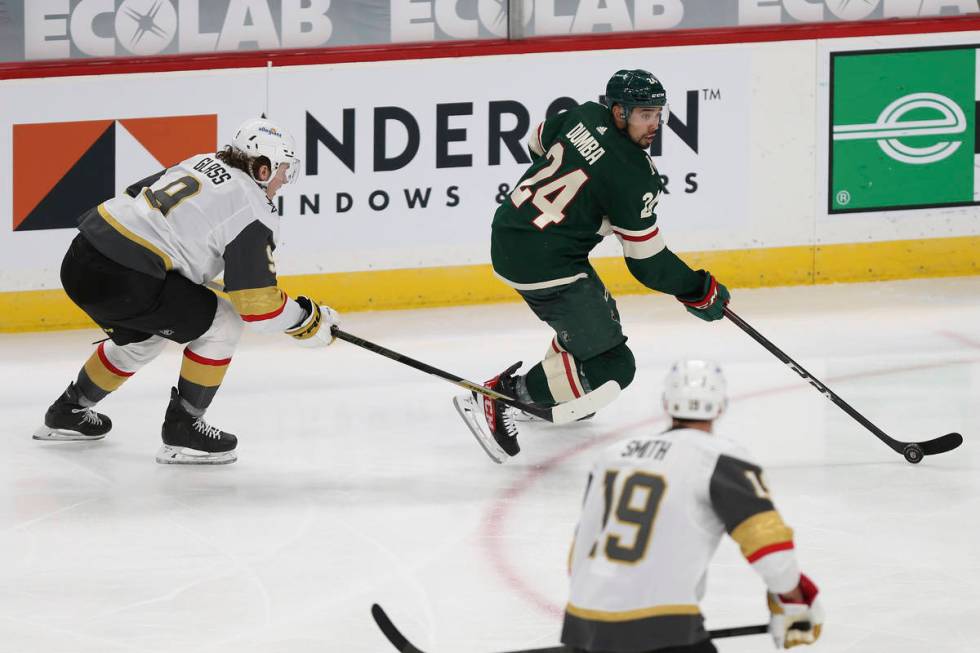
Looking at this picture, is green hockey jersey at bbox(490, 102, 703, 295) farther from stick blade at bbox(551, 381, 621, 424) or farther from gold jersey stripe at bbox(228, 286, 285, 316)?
gold jersey stripe at bbox(228, 286, 285, 316)

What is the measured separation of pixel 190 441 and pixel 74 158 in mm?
2123

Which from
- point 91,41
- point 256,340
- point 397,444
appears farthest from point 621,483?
point 91,41

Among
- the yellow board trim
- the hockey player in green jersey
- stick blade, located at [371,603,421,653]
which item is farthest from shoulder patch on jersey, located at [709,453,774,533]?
the yellow board trim

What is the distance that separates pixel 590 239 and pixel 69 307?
2784 mm

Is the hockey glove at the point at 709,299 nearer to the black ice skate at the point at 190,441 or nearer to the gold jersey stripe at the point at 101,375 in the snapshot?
the black ice skate at the point at 190,441

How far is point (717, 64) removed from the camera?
720cm

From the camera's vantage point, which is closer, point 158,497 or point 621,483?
point 621,483

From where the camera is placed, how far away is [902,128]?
7402 mm

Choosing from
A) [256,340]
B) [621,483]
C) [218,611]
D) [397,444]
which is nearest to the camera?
[621,483]

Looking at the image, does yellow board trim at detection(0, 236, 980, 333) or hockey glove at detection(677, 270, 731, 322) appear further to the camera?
yellow board trim at detection(0, 236, 980, 333)

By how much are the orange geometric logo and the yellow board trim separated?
0.35 meters

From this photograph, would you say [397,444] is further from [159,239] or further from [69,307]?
[69,307]

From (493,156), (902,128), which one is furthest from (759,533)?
(902,128)

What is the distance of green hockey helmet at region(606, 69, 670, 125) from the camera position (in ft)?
15.2
